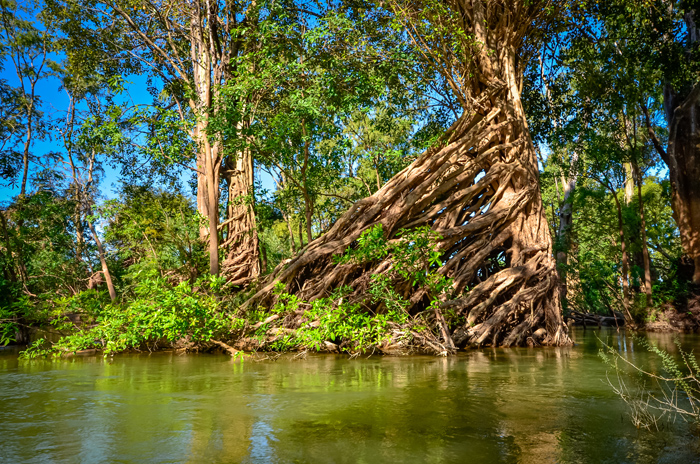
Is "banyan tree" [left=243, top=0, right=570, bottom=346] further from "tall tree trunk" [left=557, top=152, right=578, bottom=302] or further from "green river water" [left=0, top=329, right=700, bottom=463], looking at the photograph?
"tall tree trunk" [left=557, top=152, right=578, bottom=302]

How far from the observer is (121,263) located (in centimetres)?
1888

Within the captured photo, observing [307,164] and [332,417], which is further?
[307,164]

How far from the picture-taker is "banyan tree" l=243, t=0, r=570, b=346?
31.4ft

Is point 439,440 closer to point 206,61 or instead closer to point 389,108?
point 206,61

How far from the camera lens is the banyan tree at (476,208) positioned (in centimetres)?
956

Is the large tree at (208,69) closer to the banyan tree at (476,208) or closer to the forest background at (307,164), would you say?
the forest background at (307,164)

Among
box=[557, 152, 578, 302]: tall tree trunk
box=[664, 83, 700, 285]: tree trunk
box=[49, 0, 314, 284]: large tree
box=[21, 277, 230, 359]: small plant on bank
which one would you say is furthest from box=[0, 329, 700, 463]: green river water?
box=[557, 152, 578, 302]: tall tree trunk

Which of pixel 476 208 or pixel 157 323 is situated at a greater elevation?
pixel 476 208

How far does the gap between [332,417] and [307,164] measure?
10335 mm

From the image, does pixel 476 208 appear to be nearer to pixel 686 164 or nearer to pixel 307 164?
pixel 307 164

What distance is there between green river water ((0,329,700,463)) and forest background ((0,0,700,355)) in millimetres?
2020

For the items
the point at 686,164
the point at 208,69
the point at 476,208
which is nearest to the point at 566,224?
the point at 686,164

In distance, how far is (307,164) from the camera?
545 inches

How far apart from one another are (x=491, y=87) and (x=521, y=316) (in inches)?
189
